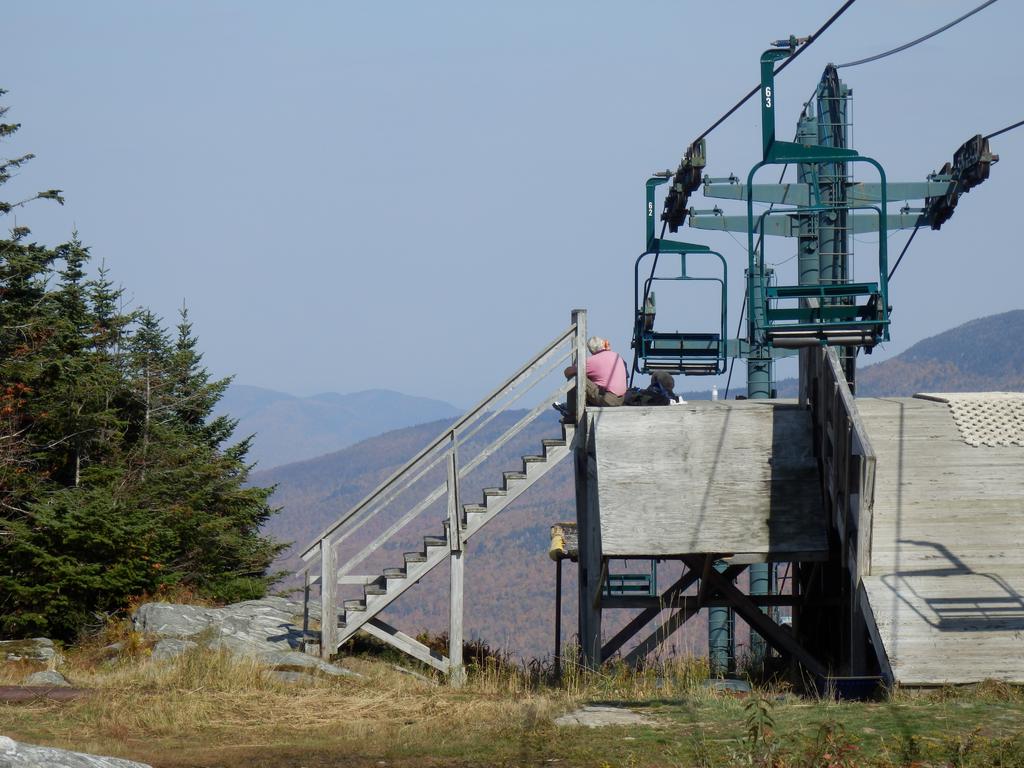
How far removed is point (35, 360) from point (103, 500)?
6527 millimetres

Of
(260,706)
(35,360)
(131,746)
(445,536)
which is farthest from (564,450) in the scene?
(35,360)

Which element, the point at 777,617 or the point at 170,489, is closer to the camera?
the point at 777,617

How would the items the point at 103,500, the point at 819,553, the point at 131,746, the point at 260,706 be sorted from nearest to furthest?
the point at 131,746, the point at 260,706, the point at 819,553, the point at 103,500

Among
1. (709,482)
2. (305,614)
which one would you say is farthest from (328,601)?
(709,482)

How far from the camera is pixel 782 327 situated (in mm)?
17156

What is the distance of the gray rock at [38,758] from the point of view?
8.08 m

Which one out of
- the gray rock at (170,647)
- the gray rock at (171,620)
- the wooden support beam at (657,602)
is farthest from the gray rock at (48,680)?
the wooden support beam at (657,602)

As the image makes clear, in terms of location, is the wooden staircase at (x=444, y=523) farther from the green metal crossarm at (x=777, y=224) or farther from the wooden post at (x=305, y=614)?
the green metal crossarm at (x=777, y=224)

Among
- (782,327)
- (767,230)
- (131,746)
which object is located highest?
(767,230)

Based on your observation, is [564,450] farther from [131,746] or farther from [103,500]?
[131,746]

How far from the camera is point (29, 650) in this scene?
19.5 meters

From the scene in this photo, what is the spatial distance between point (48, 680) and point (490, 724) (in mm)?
5719

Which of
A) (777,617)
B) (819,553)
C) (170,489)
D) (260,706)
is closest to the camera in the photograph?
(260,706)

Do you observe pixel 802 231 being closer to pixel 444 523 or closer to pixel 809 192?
pixel 809 192
